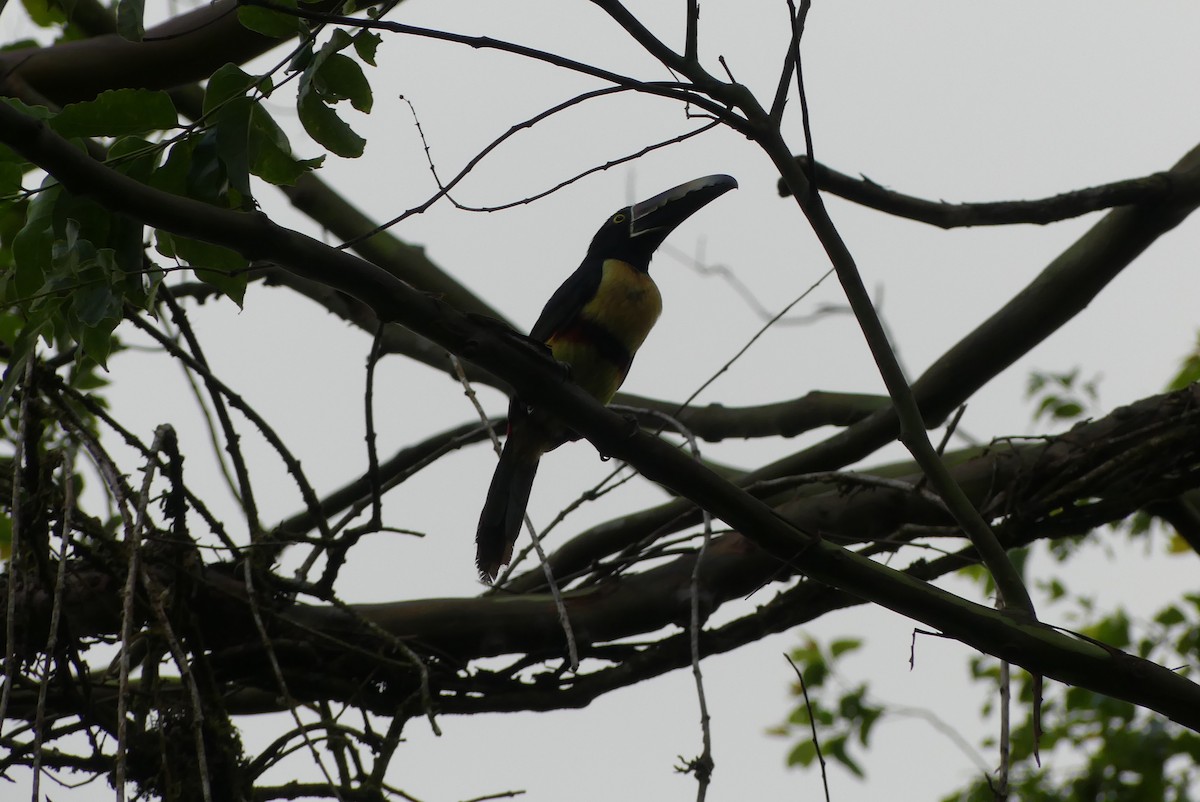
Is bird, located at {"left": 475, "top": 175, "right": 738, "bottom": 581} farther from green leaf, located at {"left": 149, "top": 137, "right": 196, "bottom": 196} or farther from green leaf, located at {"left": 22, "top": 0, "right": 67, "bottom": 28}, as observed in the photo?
green leaf, located at {"left": 22, "top": 0, "right": 67, "bottom": 28}

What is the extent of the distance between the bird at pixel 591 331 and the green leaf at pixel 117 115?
63.8 inches

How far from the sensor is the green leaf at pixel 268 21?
223cm

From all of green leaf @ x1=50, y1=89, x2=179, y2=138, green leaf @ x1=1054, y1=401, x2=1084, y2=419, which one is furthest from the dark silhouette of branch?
green leaf @ x1=1054, y1=401, x2=1084, y2=419

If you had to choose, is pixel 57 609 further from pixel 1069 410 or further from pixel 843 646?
pixel 1069 410

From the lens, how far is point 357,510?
10.7ft

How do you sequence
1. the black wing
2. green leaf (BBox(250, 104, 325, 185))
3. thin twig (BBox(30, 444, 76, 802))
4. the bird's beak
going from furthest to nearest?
the black wing < the bird's beak < green leaf (BBox(250, 104, 325, 185)) < thin twig (BBox(30, 444, 76, 802))

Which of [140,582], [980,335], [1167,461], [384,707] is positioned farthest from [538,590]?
[1167,461]

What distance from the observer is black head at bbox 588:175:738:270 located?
4102mm

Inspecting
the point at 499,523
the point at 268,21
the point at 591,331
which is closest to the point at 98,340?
the point at 268,21

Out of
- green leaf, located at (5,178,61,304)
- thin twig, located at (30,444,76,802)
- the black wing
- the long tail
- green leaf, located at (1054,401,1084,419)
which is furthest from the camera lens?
green leaf, located at (1054,401,1084,419)

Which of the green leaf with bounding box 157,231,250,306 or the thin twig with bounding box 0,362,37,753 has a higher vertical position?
the green leaf with bounding box 157,231,250,306

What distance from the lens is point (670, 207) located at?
167 inches

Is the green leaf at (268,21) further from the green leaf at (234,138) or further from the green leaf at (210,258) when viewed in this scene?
the green leaf at (210,258)

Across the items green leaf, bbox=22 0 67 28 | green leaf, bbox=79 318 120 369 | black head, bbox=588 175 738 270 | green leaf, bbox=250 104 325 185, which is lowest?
green leaf, bbox=79 318 120 369
